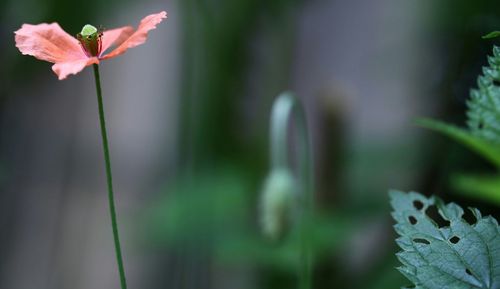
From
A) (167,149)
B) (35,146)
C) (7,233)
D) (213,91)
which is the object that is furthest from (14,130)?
(213,91)

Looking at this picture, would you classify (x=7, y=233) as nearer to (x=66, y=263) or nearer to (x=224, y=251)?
(x=66, y=263)

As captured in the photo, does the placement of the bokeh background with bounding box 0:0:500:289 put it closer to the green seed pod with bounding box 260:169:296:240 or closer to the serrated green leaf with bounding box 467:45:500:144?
the green seed pod with bounding box 260:169:296:240

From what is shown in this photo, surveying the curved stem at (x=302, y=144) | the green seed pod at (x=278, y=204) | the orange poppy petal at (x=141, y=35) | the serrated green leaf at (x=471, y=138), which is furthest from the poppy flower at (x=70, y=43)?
the green seed pod at (x=278, y=204)

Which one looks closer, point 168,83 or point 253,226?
point 253,226

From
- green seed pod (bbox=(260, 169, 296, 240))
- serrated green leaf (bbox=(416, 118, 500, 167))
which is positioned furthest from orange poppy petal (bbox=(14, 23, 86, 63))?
green seed pod (bbox=(260, 169, 296, 240))

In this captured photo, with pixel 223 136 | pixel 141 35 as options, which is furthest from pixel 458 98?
pixel 223 136

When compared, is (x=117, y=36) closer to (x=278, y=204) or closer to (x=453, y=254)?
(x=453, y=254)
